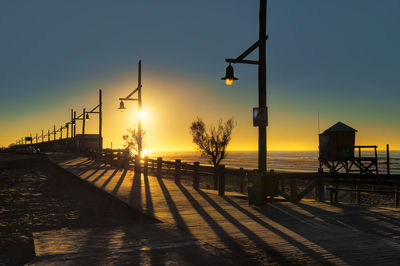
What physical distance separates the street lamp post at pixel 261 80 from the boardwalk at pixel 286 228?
1.81 m

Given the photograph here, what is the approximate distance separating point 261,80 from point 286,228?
17.3 feet

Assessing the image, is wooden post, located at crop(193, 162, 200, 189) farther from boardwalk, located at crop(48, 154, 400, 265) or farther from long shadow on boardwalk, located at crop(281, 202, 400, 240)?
long shadow on boardwalk, located at crop(281, 202, 400, 240)

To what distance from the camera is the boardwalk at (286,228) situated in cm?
552

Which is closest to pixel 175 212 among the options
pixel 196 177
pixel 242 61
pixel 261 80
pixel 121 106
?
pixel 261 80

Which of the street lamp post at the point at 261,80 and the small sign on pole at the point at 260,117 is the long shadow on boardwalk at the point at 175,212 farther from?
the small sign on pole at the point at 260,117

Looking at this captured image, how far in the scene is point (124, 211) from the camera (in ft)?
35.1

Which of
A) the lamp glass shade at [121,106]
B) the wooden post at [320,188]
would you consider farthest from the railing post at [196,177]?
the lamp glass shade at [121,106]

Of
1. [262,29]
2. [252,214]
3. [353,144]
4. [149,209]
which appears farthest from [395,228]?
[353,144]

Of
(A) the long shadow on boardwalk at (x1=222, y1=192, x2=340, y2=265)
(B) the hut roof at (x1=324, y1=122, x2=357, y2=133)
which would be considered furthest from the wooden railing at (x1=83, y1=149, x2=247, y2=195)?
(B) the hut roof at (x1=324, y1=122, x2=357, y2=133)

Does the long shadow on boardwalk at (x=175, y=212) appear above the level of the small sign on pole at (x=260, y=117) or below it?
below

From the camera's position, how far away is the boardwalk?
Result: 5523mm

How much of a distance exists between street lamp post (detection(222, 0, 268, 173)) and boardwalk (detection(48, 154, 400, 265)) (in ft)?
5.94

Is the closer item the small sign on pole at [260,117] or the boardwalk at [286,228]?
the boardwalk at [286,228]

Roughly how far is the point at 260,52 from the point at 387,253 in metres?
7.27
